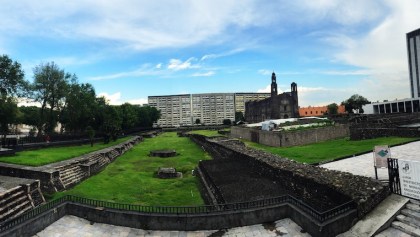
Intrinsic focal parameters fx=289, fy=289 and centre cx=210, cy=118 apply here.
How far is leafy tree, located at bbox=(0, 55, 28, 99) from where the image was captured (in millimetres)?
30016

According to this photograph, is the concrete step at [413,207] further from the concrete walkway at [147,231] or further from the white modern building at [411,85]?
the white modern building at [411,85]

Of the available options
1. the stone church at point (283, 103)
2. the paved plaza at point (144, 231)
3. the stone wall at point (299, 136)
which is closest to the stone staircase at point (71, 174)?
the paved plaza at point (144, 231)

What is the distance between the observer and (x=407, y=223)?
920 centimetres

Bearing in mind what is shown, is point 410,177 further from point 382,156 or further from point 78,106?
point 78,106

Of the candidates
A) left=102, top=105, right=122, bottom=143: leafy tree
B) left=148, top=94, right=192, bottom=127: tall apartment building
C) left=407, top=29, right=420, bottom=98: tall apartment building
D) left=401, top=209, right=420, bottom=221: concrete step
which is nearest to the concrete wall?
left=401, top=209, right=420, bottom=221: concrete step

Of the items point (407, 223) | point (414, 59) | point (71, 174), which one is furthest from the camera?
point (414, 59)

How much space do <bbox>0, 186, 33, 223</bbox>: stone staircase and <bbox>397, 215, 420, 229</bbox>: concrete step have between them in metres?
15.9

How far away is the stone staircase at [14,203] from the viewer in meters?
13.5

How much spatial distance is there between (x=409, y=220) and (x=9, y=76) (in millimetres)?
35551

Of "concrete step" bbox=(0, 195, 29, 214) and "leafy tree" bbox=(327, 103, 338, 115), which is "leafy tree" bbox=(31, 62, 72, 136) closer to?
"concrete step" bbox=(0, 195, 29, 214)

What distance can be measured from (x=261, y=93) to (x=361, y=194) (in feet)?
541

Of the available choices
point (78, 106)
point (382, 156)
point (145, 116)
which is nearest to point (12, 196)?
point (382, 156)

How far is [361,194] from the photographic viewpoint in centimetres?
1020

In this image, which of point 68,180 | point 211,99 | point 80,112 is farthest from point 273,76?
point 211,99
